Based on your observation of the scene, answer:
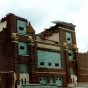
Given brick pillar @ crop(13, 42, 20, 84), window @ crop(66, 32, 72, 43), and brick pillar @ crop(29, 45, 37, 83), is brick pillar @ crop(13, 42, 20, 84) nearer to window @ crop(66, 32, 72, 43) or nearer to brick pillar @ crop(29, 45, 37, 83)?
brick pillar @ crop(29, 45, 37, 83)

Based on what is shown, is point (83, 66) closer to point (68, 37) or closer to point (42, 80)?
point (68, 37)

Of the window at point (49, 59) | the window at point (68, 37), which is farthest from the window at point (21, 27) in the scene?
the window at point (68, 37)

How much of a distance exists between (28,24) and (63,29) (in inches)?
405

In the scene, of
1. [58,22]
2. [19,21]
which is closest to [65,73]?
[58,22]

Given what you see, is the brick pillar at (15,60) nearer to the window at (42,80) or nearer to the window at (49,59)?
the window at (42,80)

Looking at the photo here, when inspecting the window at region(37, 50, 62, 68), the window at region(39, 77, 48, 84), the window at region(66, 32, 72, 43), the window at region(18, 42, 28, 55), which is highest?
the window at region(66, 32, 72, 43)

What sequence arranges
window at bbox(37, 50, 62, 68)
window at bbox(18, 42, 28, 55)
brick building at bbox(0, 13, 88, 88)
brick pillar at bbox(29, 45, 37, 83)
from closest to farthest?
brick building at bbox(0, 13, 88, 88), window at bbox(18, 42, 28, 55), brick pillar at bbox(29, 45, 37, 83), window at bbox(37, 50, 62, 68)

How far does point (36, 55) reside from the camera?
1559 inches

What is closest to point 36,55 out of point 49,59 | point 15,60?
point 49,59

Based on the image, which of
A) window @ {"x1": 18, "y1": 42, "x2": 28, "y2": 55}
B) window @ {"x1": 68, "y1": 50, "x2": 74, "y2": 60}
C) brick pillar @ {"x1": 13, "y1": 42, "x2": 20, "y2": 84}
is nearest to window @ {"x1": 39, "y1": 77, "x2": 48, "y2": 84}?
brick pillar @ {"x1": 13, "y1": 42, "x2": 20, "y2": 84}

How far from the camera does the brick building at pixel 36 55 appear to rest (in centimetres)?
3556

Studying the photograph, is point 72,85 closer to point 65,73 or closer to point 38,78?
point 65,73

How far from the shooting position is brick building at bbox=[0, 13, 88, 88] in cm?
3556

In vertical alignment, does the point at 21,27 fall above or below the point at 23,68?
above
